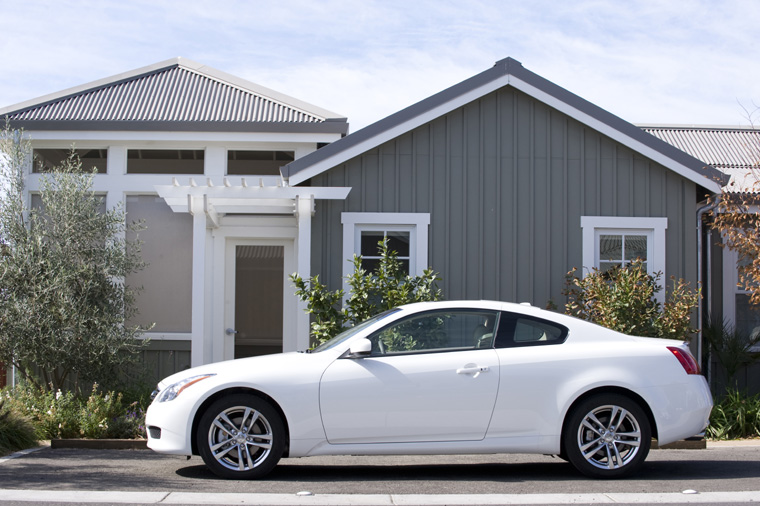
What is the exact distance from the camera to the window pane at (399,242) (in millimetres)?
10883

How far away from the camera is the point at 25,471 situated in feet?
22.7

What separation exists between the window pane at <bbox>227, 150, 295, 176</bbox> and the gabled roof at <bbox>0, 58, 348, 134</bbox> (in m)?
0.48

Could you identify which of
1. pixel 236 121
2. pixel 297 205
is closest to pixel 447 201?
pixel 297 205

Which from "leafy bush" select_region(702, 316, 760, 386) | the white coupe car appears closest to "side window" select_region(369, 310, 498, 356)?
the white coupe car

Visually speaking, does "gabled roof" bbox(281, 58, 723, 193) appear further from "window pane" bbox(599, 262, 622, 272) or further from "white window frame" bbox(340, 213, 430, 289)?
"window pane" bbox(599, 262, 622, 272)

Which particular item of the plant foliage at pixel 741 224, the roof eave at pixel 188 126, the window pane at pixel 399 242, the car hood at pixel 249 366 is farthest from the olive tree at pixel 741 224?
the car hood at pixel 249 366

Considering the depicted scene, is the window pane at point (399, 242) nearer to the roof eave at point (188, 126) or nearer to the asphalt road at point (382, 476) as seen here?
the roof eave at point (188, 126)

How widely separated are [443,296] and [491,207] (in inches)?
52.0

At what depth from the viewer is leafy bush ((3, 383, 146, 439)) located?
8.69 meters

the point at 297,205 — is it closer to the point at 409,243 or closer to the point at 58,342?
the point at 409,243

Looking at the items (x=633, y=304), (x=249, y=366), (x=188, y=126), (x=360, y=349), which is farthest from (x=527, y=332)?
(x=188, y=126)

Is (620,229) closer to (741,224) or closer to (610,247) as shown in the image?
(610,247)

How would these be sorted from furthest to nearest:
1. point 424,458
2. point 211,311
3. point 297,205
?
point 211,311 < point 297,205 < point 424,458

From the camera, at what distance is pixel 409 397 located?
6484 mm
